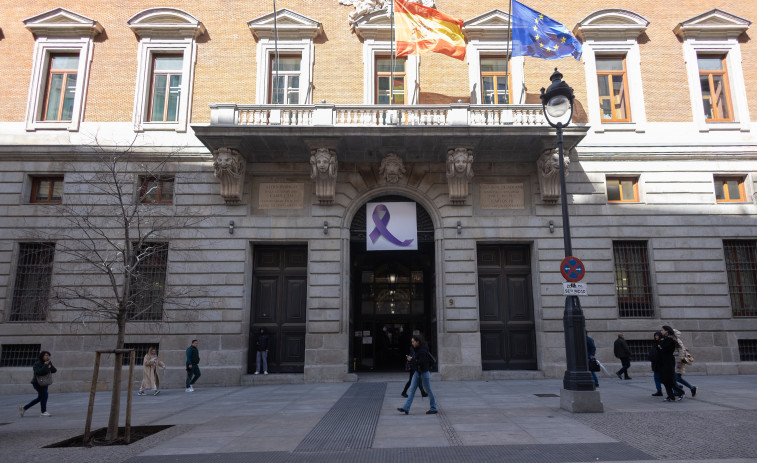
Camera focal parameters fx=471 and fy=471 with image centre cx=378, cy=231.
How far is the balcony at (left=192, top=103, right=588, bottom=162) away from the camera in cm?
1664

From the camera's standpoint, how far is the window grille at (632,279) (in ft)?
57.9

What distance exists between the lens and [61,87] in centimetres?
1928

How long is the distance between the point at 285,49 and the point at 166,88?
5152 millimetres

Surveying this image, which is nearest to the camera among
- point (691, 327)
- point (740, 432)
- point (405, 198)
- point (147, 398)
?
point (740, 432)

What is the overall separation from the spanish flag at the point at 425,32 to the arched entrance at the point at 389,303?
7.69 meters

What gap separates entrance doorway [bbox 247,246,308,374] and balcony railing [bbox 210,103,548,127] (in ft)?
16.1

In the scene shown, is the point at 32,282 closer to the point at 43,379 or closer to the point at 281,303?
the point at 43,379

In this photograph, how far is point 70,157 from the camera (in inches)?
720

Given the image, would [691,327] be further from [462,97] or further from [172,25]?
[172,25]

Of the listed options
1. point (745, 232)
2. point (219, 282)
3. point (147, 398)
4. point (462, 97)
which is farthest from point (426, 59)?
point (147, 398)

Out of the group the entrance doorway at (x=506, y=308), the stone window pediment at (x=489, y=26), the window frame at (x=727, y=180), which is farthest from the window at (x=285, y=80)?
the window frame at (x=727, y=180)

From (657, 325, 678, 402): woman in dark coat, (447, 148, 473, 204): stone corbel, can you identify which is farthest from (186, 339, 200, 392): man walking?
(657, 325, 678, 402): woman in dark coat

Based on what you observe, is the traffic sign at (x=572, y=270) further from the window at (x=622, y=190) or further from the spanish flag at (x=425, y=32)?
the spanish flag at (x=425, y=32)

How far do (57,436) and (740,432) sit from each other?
12512mm
